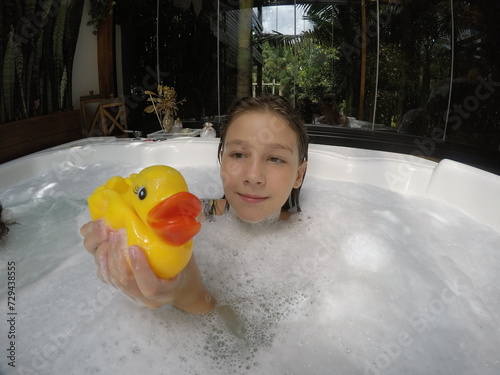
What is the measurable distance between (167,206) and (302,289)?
2.55ft

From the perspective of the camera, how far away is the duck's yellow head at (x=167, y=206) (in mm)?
657

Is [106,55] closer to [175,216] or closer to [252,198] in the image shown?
[252,198]

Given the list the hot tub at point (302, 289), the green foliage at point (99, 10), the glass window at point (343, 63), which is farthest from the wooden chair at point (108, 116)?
the hot tub at point (302, 289)

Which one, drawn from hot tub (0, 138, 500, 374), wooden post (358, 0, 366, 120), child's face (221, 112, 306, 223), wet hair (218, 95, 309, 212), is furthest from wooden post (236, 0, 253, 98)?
child's face (221, 112, 306, 223)

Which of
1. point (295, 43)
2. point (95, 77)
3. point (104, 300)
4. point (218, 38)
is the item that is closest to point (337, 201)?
point (104, 300)

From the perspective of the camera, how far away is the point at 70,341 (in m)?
0.96

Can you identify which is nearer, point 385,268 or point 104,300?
point 104,300

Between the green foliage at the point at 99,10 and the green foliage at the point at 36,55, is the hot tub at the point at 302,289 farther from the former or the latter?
the green foliage at the point at 99,10

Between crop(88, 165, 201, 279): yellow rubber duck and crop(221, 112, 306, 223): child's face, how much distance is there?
477 mm

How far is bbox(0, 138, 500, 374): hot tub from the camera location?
Result: 0.96 metres

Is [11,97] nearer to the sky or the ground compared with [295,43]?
nearer to the ground

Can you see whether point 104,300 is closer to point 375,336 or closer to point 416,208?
point 375,336

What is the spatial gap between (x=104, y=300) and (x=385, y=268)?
1.05m

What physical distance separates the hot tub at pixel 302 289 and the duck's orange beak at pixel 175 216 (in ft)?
1.44
